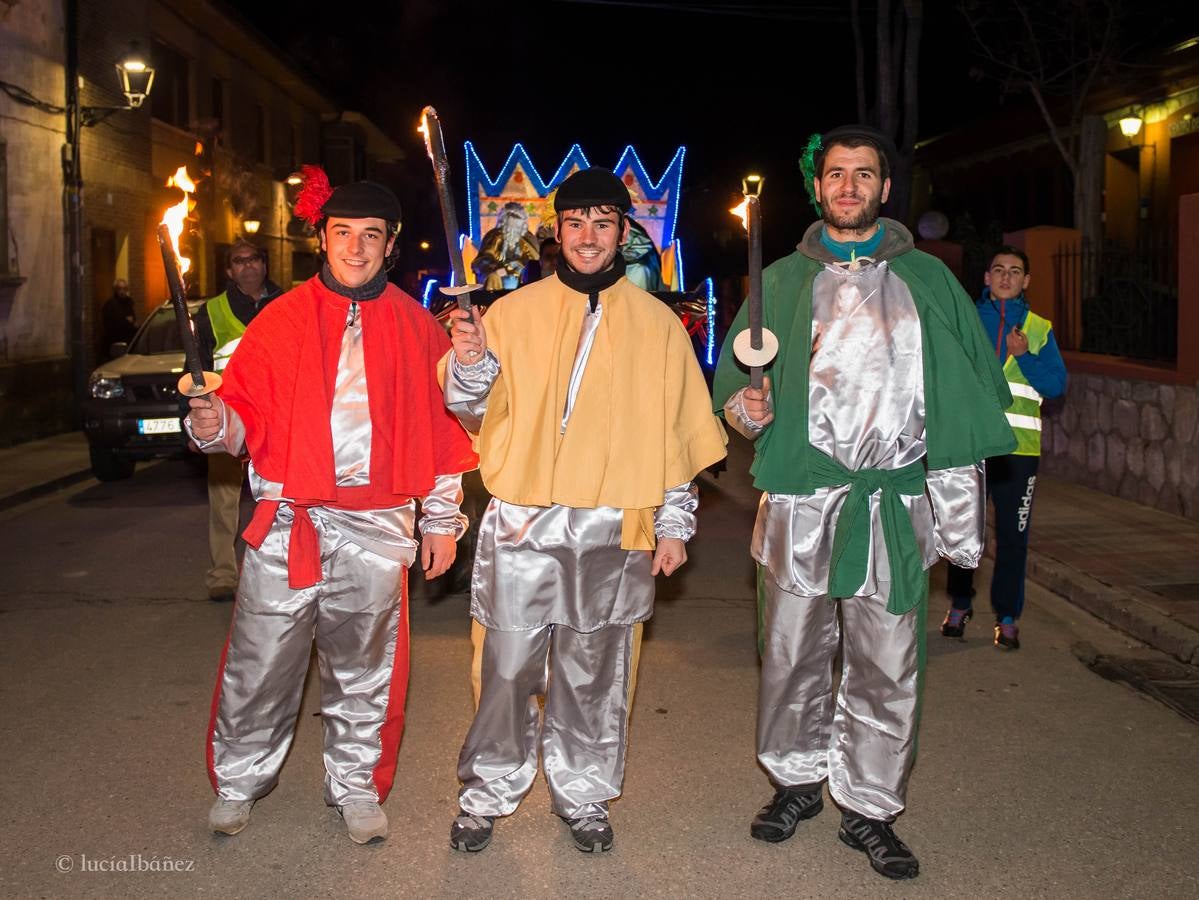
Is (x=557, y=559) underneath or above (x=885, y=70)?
underneath

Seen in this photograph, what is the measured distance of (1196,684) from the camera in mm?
6027

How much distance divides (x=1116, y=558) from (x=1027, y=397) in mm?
2580

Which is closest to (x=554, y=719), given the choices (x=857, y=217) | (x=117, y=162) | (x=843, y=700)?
(x=843, y=700)

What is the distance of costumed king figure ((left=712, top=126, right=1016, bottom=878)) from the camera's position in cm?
397

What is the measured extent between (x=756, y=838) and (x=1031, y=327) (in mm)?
3086

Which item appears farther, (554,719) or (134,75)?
(134,75)

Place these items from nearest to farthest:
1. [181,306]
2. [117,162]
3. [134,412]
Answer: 1. [181,306]
2. [134,412]
3. [117,162]

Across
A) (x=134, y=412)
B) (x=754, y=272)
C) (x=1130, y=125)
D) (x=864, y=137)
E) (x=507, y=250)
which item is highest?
(x=1130, y=125)

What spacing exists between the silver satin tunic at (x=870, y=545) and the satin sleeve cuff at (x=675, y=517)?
27cm

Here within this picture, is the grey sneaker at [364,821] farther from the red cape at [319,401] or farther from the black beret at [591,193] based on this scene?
the black beret at [591,193]

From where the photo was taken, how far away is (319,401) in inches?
155

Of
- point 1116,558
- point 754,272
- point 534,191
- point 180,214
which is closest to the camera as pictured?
point 754,272

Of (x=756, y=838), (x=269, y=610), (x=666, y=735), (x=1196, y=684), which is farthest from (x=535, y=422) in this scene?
(x=1196, y=684)

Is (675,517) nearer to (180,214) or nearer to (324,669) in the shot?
(324,669)
